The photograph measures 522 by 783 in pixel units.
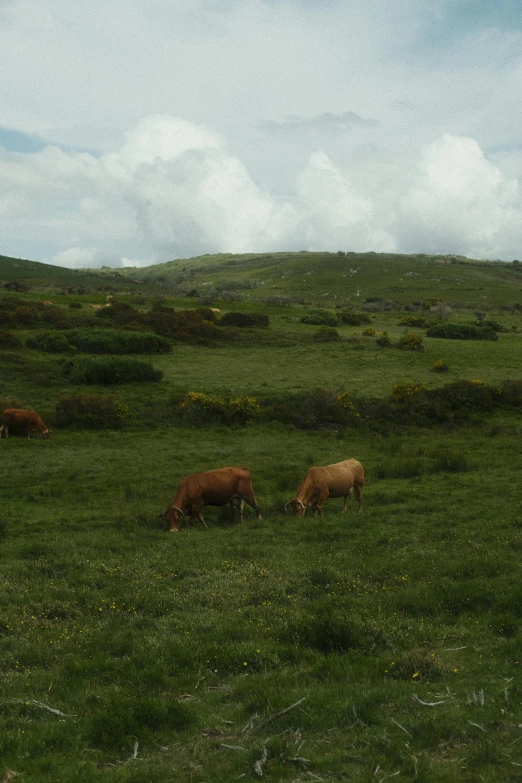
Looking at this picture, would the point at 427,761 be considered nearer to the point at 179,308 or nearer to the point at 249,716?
the point at 249,716

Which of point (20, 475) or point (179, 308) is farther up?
point (179, 308)

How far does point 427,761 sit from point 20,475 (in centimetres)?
1735

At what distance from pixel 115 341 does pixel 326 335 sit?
15.7m

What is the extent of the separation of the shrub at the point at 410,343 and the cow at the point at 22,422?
1020 inches

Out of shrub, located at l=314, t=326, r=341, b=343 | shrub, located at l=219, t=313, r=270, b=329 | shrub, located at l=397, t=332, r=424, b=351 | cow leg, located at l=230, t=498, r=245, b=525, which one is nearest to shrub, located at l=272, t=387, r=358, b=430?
cow leg, located at l=230, t=498, r=245, b=525

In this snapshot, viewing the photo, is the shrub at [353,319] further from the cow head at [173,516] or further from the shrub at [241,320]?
the cow head at [173,516]

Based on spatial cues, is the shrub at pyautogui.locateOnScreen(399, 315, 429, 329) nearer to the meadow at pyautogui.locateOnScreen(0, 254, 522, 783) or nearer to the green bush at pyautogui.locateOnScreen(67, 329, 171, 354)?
the green bush at pyautogui.locateOnScreen(67, 329, 171, 354)

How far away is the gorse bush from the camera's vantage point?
29094 millimetres

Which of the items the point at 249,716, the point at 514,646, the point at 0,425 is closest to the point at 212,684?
the point at 249,716

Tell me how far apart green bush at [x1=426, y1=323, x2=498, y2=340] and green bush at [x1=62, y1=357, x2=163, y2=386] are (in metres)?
25.2

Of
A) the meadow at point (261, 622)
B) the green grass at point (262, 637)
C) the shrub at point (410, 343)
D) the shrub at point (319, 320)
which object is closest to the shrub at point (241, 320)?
the shrub at point (319, 320)

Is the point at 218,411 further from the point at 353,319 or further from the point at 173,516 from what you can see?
the point at 353,319

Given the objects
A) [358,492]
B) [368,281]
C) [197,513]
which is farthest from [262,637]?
[368,281]

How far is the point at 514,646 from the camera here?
8.32 m
